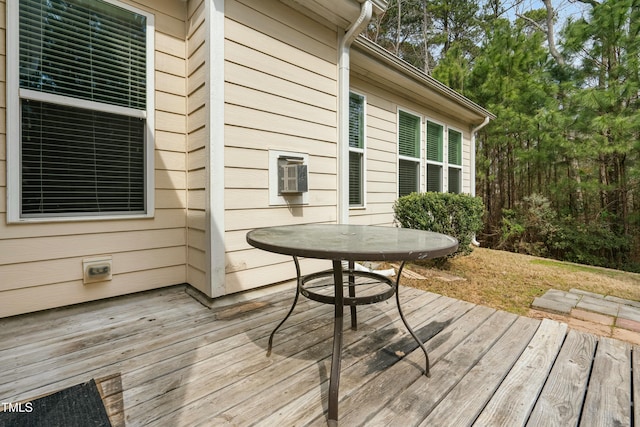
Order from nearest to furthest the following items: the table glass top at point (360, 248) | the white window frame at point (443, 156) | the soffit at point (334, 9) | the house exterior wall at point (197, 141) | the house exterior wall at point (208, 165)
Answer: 1. the table glass top at point (360, 248)
2. the house exterior wall at point (208, 165)
3. the house exterior wall at point (197, 141)
4. the soffit at point (334, 9)
5. the white window frame at point (443, 156)

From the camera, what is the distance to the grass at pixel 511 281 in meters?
2.99

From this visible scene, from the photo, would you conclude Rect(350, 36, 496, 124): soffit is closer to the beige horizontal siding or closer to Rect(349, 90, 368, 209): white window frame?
Rect(349, 90, 368, 209): white window frame

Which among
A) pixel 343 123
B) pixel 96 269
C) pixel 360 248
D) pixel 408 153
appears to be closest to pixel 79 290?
pixel 96 269

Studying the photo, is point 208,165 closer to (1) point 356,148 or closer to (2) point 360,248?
(2) point 360,248

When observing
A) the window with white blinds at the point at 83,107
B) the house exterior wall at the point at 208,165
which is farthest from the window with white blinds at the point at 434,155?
the window with white blinds at the point at 83,107

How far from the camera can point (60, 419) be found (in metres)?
1.11

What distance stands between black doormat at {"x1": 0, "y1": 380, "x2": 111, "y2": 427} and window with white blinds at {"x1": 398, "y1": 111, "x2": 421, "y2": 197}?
4344mm

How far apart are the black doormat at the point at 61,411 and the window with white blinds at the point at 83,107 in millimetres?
1357

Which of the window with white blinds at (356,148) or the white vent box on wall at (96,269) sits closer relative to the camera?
the white vent box on wall at (96,269)

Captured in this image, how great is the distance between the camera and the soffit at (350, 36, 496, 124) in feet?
11.8

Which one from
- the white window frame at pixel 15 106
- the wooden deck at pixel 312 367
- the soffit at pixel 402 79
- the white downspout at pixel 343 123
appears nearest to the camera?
the wooden deck at pixel 312 367

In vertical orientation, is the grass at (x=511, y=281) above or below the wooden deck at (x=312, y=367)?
below

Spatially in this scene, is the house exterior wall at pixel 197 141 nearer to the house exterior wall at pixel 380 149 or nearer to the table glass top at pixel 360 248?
the table glass top at pixel 360 248

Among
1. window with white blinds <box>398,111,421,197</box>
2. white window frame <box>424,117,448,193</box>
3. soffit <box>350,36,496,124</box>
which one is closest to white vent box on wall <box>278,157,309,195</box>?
soffit <box>350,36,496,124</box>
